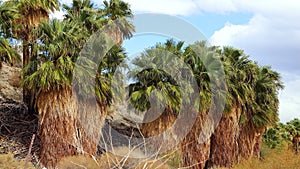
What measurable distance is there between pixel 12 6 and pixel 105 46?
5.33 metres

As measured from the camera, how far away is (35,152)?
79.1 feet

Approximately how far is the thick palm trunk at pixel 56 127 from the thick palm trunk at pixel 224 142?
8941 millimetres

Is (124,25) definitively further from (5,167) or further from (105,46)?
(5,167)

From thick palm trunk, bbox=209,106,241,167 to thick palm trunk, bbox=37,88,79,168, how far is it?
352 inches

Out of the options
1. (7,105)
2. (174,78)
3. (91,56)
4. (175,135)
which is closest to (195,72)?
(174,78)

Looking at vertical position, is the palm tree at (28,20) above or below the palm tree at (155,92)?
above

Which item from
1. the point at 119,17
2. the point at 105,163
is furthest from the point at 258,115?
the point at 105,163

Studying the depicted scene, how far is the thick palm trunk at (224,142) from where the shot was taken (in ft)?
89.2

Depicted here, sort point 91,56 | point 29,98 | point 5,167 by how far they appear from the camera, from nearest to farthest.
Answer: point 5,167, point 91,56, point 29,98

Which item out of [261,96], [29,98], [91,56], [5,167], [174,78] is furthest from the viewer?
[261,96]

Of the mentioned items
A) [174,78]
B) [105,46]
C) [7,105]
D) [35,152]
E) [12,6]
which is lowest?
[35,152]

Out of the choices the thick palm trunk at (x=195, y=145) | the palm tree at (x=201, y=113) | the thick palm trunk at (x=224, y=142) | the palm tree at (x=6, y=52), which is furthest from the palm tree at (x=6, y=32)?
the thick palm trunk at (x=224, y=142)

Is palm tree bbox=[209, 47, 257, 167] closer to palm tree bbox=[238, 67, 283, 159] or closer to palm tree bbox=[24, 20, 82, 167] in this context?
palm tree bbox=[238, 67, 283, 159]

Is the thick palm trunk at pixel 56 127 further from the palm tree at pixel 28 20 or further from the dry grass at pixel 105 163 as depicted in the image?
the palm tree at pixel 28 20
